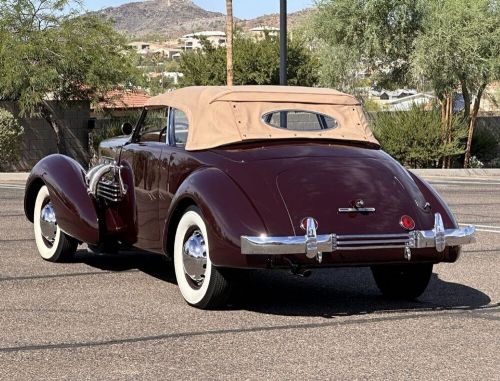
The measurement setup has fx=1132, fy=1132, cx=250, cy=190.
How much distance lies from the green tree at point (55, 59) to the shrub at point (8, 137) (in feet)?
2.93

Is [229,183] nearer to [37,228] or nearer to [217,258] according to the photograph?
[217,258]

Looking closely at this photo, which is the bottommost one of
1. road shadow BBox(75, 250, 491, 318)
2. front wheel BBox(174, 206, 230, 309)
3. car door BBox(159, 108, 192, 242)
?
road shadow BBox(75, 250, 491, 318)

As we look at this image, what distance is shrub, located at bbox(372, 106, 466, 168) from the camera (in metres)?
33.7

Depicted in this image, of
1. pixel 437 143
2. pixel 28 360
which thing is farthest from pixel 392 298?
pixel 437 143

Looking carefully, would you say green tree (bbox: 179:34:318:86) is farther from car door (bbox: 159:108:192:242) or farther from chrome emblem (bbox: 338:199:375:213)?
chrome emblem (bbox: 338:199:375:213)

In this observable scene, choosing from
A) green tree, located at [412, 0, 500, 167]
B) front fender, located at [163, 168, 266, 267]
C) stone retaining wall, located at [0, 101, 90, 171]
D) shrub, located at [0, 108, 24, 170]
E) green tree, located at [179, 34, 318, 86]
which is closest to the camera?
front fender, located at [163, 168, 266, 267]

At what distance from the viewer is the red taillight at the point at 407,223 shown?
8.45 meters

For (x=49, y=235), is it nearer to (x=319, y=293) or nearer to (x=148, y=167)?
(x=148, y=167)

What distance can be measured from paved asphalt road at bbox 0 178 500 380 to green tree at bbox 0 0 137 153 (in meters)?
23.7

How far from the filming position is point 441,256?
8609mm

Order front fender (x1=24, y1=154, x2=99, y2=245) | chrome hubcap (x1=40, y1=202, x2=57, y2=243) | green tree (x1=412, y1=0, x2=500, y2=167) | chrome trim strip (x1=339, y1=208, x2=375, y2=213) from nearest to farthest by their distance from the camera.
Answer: chrome trim strip (x1=339, y1=208, x2=375, y2=213)
front fender (x1=24, y1=154, x2=99, y2=245)
chrome hubcap (x1=40, y1=202, x2=57, y2=243)
green tree (x1=412, y1=0, x2=500, y2=167)

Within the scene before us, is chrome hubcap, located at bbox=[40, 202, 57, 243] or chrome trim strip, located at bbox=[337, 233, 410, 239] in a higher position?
chrome trim strip, located at bbox=[337, 233, 410, 239]

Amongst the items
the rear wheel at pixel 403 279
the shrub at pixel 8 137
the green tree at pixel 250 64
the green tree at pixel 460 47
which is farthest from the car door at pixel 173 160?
the green tree at pixel 250 64

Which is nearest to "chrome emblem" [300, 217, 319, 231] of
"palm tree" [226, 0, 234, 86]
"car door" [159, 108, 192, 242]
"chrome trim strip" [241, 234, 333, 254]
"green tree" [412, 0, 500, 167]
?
"chrome trim strip" [241, 234, 333, 254]
